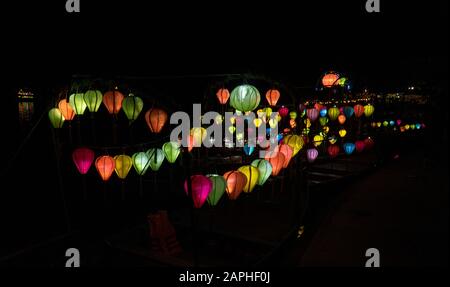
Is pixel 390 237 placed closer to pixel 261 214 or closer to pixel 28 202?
pixel 261 214

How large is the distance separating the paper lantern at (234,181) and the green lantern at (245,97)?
1.09 meters

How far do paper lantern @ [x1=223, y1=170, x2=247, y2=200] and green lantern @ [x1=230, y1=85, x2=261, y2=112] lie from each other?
3.58ft

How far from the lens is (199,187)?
178 inches

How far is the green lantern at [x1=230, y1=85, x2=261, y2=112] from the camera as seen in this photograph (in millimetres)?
5145

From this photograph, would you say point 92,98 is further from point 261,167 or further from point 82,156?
point 261,167

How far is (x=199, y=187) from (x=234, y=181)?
2.30ft

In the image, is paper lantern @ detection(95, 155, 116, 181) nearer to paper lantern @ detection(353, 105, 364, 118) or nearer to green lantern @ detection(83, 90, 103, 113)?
green lantern @ detection(83, 90, 103, 113)

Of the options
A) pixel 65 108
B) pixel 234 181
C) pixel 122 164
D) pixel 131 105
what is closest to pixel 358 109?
pixel 234 181

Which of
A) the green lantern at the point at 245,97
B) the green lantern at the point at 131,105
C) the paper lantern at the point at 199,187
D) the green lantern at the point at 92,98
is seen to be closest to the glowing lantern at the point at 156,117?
the green lantern at the point at 131,105

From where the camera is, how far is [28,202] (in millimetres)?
7863

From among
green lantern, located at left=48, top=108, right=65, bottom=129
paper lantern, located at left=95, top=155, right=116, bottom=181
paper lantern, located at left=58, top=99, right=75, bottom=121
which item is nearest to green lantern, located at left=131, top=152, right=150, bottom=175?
paper lantern, located at left=95, top=155, right=116, bottom=181

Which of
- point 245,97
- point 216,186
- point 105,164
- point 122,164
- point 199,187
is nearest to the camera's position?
point 199,187

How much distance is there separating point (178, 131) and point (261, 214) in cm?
447
